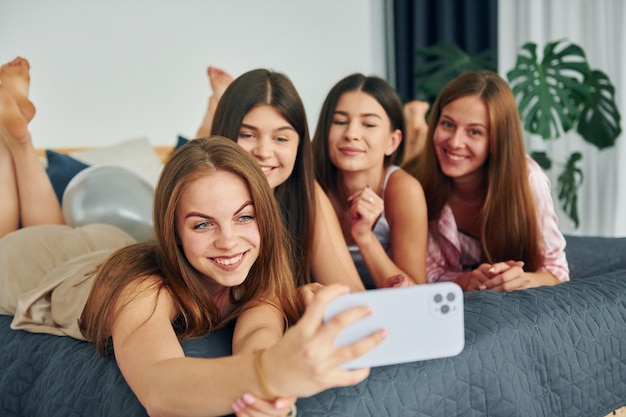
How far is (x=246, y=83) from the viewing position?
166cm

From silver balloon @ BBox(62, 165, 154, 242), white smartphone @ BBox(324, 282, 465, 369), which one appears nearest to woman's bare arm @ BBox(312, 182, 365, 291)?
silver balloon @ BBox(62, 165, 154, 242)

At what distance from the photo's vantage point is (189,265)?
4.16 ft

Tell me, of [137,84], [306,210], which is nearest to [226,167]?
[306,210]

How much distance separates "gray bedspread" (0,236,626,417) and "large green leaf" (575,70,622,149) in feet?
6.14

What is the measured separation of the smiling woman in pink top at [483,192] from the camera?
192 cm

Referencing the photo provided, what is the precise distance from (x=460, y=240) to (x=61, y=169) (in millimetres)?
1287

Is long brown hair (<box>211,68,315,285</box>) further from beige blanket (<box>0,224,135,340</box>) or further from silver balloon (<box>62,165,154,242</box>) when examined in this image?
silver balloon (<box>62,165,154,242</box>)

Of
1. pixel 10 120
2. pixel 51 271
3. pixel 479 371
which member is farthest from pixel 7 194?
pixel 479 371

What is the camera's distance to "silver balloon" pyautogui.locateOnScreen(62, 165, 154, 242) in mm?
2092

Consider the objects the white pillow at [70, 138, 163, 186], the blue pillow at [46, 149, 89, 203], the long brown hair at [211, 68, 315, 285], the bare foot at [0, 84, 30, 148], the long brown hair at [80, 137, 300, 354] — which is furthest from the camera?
the white pillow at [70, 138, 163, 186]

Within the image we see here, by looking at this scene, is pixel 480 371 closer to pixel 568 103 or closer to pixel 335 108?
pixel 335 108

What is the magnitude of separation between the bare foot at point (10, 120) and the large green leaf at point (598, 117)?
2.33m

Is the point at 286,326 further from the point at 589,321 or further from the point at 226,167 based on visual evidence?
the point at 589,321

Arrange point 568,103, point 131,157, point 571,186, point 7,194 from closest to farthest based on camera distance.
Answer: point 7,194 → point 131,157 → point 568,103 → point 571,186
